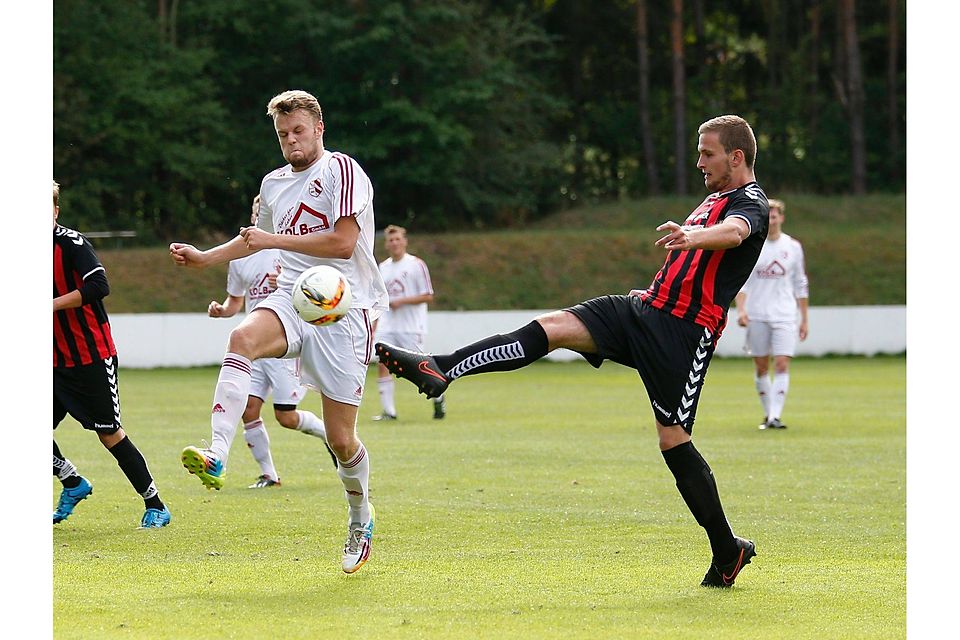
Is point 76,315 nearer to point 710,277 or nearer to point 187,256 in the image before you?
point 187,256

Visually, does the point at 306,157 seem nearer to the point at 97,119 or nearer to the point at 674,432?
the point at 674,432

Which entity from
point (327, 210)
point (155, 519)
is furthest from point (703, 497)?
point (155, 519)

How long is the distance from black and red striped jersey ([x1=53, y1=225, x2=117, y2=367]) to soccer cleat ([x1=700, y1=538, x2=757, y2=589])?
3.80 m

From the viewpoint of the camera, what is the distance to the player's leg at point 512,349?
6.06m

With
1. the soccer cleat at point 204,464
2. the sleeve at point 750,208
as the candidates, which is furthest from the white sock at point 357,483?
the sleeve at point 750,208

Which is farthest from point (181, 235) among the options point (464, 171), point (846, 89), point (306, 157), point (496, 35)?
point (306, 157)

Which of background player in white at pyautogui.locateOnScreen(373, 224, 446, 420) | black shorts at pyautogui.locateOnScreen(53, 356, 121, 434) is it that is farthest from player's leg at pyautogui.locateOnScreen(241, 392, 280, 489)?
background player in white at pyautogui.locateOnScreen(373, 224, 446, 420)

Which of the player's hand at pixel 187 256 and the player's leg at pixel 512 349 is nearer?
the player's leg at pixel 512 349

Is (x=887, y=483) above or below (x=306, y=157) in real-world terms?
below

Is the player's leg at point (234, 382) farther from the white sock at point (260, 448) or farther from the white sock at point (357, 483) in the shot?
the white sock at point (260, 448)

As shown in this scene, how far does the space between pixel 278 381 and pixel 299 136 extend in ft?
14.0

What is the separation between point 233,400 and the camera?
19.6 feet

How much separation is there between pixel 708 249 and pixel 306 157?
2.04m

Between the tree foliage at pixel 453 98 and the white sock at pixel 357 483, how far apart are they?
112 ft
